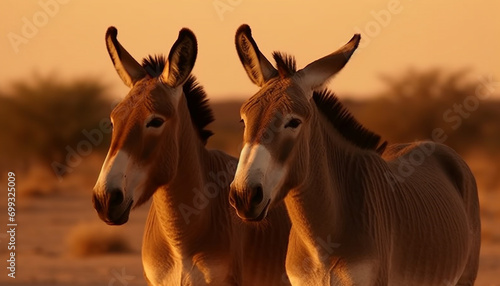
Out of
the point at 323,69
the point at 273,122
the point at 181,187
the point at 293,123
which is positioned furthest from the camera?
the point at 181,187

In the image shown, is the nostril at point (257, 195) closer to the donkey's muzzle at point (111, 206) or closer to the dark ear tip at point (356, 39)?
the donkey's muzzle at point (111, 206)

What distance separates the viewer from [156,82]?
23.8 ft

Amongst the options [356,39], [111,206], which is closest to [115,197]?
[111,206]

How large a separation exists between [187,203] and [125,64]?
118 cm

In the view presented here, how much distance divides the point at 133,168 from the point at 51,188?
25.5 metres

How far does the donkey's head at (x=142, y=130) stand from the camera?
6590mm

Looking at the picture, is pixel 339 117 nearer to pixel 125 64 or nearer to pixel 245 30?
pixel 245 30

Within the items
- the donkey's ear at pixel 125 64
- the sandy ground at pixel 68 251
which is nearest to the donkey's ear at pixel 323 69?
the donkey's ear at pixel 125 64

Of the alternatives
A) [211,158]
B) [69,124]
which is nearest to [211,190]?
[211,158]

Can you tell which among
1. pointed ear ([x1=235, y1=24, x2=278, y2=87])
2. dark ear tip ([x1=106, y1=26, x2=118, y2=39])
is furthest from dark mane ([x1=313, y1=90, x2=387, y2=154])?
dark ear tip ([x1=106, y1=26, x2=118, y2=39])

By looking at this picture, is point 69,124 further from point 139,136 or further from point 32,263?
point 139,136

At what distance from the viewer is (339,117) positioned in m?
6.88

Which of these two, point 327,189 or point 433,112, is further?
point 433,112

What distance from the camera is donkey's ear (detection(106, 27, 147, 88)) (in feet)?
24.4
